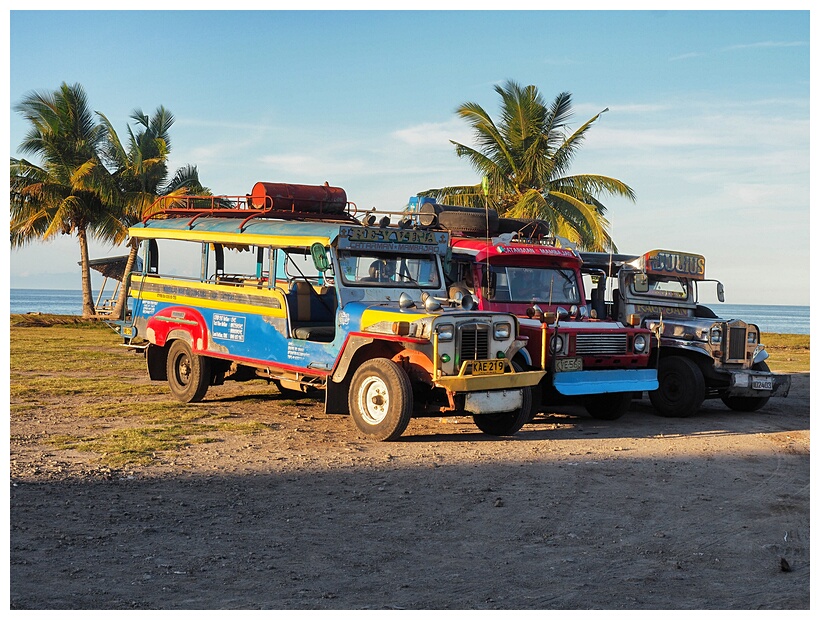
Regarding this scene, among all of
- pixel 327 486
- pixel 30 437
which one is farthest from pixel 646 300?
pixel 30 437

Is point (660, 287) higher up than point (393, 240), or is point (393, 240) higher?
point (393, 240)

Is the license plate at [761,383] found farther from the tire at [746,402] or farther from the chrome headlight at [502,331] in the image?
the chrome headlight at [502,331]

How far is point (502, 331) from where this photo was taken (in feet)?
35.7

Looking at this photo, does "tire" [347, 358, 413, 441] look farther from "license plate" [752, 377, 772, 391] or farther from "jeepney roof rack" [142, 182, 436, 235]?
"license plate" [752, 377, 772, 391]

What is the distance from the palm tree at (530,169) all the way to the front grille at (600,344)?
1513 centimetres

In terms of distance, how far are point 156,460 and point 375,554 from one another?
11.9 ft

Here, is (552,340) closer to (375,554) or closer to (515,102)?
(375,554)

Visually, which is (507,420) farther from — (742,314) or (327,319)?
(742,314)

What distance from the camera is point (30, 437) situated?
10.6 meters

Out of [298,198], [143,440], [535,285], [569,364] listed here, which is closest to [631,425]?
[569,364]

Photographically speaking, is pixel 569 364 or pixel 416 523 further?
pixel 569 364

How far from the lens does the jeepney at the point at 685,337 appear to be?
13.2 m

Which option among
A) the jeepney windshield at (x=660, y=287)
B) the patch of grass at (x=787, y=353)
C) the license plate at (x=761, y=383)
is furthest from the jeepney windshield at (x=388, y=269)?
the patch of grass at (x=787, y=353)

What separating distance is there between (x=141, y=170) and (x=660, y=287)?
23230 mm
